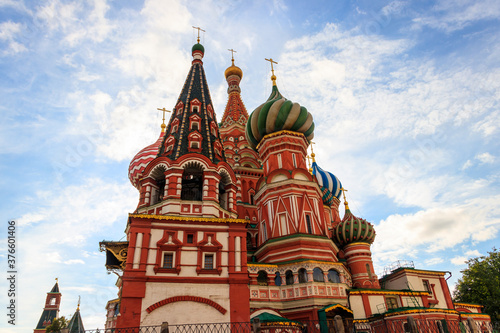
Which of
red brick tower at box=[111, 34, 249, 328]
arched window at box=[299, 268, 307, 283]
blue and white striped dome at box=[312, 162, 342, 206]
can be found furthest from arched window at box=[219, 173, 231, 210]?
blue and white striped dome at box=[312, 162, 342, 206]

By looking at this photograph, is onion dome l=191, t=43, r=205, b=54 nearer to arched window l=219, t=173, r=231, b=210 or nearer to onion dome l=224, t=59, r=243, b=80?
onion dome l=224, t=59, r=243, b=80

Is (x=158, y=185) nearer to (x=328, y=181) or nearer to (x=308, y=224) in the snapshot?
(x=308, y=224)

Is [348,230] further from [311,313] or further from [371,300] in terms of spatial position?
[311,313]

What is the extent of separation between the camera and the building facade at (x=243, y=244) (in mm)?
16125

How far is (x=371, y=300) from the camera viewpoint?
20391 millimetres

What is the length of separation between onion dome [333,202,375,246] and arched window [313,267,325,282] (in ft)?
20.7

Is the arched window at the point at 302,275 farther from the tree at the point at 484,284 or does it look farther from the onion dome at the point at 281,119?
the tree at the point at 484,284

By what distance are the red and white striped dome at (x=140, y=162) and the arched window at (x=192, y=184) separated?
346 inches

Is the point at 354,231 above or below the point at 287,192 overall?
below

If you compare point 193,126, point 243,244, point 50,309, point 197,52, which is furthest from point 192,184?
point 50,309

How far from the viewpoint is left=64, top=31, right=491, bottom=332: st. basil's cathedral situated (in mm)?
16123

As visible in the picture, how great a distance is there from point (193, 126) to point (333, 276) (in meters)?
12.7

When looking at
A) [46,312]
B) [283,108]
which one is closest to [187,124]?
[283,108]

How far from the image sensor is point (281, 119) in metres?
25.8
